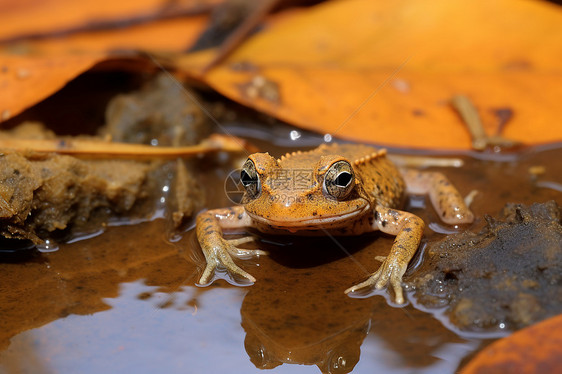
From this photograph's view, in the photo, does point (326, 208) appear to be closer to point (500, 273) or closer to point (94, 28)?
point (500, 273)

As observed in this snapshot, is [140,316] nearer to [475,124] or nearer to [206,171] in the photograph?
[206,171]

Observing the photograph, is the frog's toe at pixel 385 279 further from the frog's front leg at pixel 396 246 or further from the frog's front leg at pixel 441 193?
the frog's front leg at pixel 441 193

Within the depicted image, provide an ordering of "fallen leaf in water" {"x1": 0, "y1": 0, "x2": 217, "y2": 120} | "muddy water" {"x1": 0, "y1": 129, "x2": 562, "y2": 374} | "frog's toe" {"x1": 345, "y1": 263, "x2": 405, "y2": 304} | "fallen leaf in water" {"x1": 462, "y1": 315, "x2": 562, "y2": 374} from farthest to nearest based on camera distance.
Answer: "fallen leaf in water" {"x1": 0, "y1": 0, "x2": 217, "y2": 120} → "frog's toe" {"x1": 345, "y1": 263, "x2": 405, "y2": 304} → "muddy water" {"x1": 0, "y1": 129, "x2": 562, "y2": 374} → "fallen leaf in water" {"x1": 462, "y1": 315, "x2": 562, "y2": 374}

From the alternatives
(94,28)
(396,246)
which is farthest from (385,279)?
(94,28)

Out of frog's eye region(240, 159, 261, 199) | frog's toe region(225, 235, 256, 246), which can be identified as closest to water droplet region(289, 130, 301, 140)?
frog's toe region(225, 235, 256, 246)

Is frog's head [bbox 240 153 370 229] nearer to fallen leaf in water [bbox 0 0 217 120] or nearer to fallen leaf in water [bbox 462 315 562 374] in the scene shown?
fallen leaf in water [bbox 462 315 562 374]
